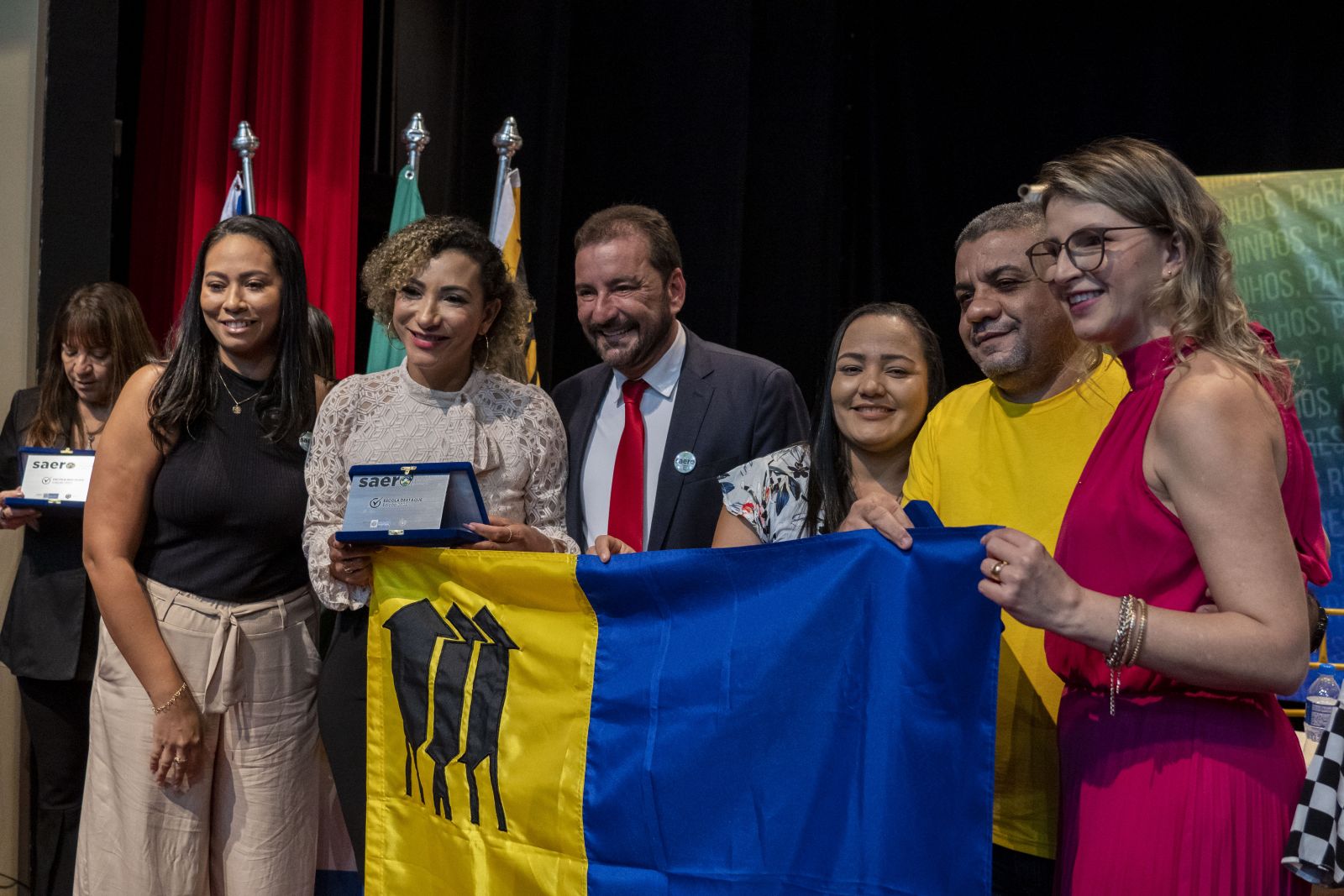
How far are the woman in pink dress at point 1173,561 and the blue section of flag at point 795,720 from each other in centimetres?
19

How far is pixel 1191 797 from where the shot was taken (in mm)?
1560

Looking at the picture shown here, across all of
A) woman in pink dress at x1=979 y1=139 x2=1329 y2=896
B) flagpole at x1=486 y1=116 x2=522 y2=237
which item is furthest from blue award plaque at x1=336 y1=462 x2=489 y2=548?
flagpole at x1=486 y1=116 x2=522 y2=237

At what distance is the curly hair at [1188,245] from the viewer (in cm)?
159

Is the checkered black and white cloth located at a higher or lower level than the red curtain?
lower

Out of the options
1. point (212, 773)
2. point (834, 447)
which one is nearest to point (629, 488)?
point (834, 447)

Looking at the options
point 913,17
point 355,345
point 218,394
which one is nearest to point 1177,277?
point 218,394

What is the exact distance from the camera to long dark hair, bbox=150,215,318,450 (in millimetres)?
2725

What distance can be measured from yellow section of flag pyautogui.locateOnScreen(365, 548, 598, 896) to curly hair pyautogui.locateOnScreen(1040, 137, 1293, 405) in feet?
3.70

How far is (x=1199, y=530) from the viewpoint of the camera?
1.51 meters

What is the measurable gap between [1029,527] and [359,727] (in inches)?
58.1

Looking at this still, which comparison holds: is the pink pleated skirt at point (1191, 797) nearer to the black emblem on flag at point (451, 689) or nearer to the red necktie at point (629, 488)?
the black emblem on flag at point (451, 689)

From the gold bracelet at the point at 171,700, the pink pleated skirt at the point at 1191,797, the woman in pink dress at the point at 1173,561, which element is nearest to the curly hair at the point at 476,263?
the gold bracelet at the point at 171,700

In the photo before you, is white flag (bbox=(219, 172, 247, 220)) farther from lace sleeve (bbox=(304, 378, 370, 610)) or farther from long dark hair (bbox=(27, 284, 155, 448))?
lace sleeve (bbox=(304, 378, 370, 610))

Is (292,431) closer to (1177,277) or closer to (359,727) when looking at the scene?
(359,727)
